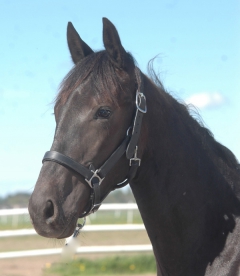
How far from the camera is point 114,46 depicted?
3.23 m

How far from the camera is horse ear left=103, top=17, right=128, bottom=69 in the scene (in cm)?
318

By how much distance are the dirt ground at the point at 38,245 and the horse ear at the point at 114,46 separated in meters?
1.47

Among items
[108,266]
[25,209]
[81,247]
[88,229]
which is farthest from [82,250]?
[25,209]

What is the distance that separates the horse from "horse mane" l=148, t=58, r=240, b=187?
0.04ft

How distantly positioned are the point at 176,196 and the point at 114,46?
121 cm

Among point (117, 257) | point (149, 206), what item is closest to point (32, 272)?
point (117, 257)

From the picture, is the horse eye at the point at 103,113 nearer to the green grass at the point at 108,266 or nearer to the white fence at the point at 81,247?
the white fence at the point at 81,247

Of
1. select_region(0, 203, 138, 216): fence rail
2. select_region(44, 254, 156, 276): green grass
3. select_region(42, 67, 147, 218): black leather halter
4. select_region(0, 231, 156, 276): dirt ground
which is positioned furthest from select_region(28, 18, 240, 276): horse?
select_region(0, 203, 138, 216): fence rail

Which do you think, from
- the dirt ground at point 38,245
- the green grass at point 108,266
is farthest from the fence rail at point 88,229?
the green grass at point 108,266

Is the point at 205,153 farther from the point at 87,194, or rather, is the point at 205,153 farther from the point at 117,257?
the point at 117,257

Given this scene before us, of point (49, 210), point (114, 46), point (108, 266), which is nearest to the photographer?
point (49, 210)

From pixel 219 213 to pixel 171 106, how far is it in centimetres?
91

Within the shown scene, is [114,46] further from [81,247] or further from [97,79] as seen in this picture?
[81,247]

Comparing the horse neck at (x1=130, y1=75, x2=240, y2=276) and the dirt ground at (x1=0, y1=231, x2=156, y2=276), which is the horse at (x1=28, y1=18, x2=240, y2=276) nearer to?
the horse neck at (x1=130, y1=75, x2=240, y2=276)
